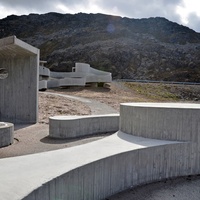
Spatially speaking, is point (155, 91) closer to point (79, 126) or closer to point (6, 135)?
point (79, 126)

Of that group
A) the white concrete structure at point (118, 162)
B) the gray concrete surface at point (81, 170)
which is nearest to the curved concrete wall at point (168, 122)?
the white concrete structure at point (118, 162)

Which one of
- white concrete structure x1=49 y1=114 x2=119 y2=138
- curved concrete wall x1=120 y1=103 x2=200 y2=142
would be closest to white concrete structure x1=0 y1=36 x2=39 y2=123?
white concrete structure x1=49 y1=114 x2=119 y2=138

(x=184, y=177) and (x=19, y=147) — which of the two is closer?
(x=184, y=177)

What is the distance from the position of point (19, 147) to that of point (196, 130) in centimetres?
541

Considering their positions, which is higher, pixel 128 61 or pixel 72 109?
pixel 128 61

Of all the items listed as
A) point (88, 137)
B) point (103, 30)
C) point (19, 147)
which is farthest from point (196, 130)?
point (103, 30)

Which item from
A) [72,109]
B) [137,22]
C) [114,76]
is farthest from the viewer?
[137,22]

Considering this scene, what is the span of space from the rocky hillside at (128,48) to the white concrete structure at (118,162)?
37.9 m

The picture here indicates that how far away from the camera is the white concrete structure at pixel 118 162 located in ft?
11.9

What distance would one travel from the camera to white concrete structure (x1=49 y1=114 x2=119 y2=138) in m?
9.16

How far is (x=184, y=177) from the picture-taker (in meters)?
6.18

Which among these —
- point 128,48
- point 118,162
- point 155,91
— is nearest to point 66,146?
point 118,162

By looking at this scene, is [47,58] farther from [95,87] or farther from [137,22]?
[137,22]

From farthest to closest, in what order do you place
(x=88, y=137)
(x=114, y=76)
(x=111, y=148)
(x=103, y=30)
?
1. (x=103, y=30)
2. (x=114, y=76)
3. (x=88, y=137)
4. (x=111, y=148)
